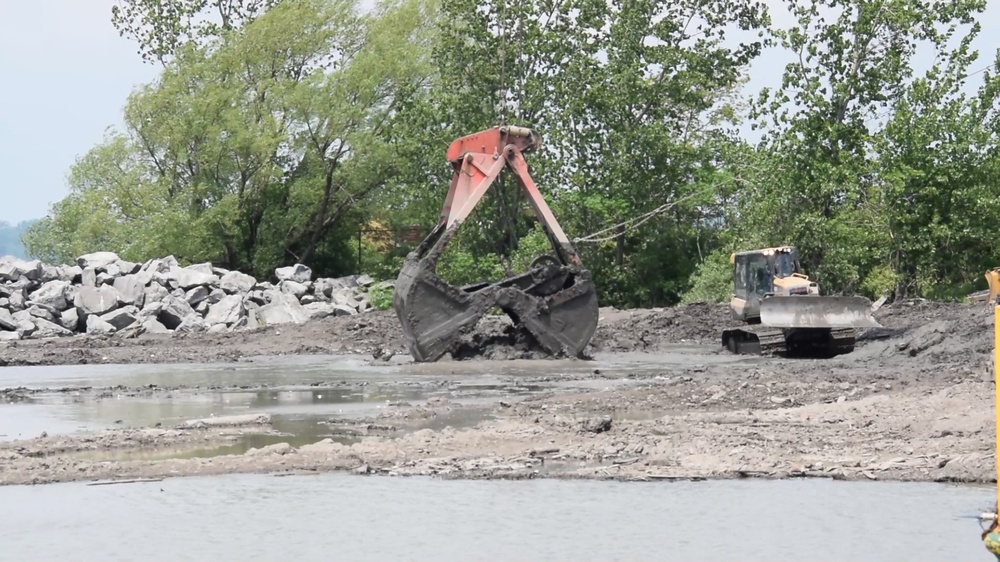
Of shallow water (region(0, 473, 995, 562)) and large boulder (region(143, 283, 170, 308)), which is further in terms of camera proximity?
large boulder (region(143, 283, 170, 308))

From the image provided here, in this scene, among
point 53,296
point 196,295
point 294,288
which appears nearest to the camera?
point 53,296

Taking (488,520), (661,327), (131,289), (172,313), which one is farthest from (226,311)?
(488,520)

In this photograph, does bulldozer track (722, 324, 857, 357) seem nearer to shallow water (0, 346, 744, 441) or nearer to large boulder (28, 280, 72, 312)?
shallow water (0, 346, 744, 441)

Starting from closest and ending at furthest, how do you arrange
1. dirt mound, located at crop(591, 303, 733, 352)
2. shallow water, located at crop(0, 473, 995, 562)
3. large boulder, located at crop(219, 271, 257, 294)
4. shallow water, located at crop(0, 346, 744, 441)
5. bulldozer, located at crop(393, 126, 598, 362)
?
1. shallow water, located at crop(0, 473, 995, 562)
2. shallow water, located at crop(0, 346, 744, 441)
3. bulldozer, located at crop(393, 126, 598, 362)
4. dirt mound, located at crop(591, 303, 733, 352)
5. large boulder, located at crop(219, 271, 257, 294)

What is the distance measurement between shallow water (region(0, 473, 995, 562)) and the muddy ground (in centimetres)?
47

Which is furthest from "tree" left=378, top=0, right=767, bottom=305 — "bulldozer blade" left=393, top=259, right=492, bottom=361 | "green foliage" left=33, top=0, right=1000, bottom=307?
"bulldozer blade" left=393, top=259, right=492, bottom=361

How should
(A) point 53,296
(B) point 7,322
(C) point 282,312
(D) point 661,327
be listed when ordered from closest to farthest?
(D) point 661,327
(B) point 7,322
(A) point 53,296
(C) point 282,312

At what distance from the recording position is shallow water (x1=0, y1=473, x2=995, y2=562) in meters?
8.82

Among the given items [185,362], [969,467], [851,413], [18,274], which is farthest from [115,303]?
[969,467]

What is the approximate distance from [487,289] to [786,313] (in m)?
5.19

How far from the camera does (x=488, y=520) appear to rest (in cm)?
Answer: 967

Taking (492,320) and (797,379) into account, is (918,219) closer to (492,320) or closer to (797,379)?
(492,320)

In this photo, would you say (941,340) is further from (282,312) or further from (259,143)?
(259,143)

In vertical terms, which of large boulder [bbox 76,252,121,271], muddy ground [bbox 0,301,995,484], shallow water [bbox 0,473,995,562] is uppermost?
large boulder [bbox 76,252,121,271]
